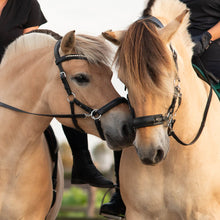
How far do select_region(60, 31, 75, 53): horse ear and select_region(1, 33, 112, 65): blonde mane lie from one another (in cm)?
9

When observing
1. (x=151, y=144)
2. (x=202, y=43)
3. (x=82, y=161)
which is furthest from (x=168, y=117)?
(x=82, y=161)

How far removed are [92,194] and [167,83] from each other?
1699 cm

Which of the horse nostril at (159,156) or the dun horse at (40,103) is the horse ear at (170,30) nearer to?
the dun horse at (40,103)

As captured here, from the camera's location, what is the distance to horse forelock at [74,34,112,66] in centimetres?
435

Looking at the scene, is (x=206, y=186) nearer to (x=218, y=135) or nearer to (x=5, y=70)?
(x=218, y=135)

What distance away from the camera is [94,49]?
439 cm

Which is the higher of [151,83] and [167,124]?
[151,83]

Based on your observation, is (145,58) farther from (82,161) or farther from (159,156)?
(82,161)

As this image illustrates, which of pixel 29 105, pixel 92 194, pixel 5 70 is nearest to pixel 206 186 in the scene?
pixel 29 105

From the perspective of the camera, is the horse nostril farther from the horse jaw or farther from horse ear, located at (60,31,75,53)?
horse ear, located at (60,31,75,53)

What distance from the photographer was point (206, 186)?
4.11m

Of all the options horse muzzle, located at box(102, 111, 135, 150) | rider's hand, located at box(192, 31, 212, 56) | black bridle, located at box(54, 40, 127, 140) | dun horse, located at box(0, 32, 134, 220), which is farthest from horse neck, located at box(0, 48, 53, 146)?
rider's hand, located at box(192, 31, 212, 56)

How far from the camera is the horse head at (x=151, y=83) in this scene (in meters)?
3.63

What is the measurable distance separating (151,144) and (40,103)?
147 centimetres
